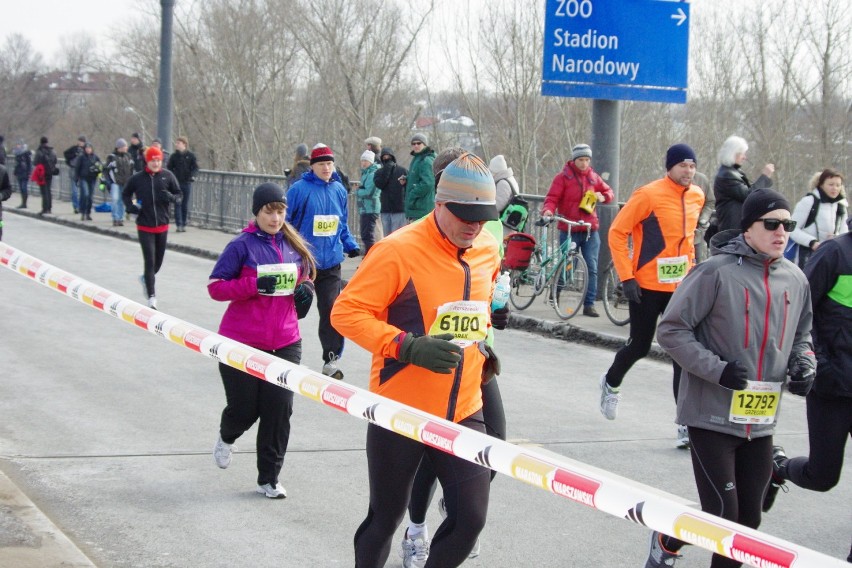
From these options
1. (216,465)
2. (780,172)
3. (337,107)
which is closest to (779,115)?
(780,172)

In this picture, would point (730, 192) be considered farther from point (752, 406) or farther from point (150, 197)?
point (150, 197)

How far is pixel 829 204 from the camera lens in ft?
33.3

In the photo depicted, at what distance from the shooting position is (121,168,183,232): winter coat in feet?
43.2

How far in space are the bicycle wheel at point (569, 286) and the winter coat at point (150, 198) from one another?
14.7 ft

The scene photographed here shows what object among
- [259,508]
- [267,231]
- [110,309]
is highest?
[267,231]

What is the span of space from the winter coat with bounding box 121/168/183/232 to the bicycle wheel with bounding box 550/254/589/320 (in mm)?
4485

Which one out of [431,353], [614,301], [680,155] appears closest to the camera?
[431,353]

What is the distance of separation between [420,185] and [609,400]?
8021 mm

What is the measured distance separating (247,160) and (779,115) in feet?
66.8

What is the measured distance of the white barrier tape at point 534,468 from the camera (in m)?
2.80

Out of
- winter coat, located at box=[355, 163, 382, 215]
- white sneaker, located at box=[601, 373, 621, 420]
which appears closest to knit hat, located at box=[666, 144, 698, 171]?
white sneaker, located at box=[601, 373, 621, 420]

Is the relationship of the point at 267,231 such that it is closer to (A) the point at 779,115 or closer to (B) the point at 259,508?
(B) the point at 259,508

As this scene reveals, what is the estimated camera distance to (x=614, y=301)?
1348 centimetres

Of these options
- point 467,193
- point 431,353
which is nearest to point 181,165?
point 467,193
